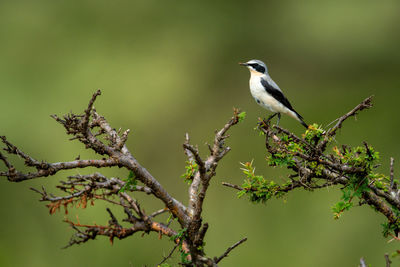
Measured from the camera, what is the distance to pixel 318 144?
13.8 ft

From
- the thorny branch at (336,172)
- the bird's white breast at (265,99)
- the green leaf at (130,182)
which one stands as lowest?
the thorny branch at (336,172)

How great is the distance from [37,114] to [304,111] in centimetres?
1028

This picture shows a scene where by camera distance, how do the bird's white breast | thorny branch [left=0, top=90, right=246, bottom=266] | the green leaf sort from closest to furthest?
thorny branch [left=0, top=90, right=246, bottom=266], the green leaf, the bird's white breast

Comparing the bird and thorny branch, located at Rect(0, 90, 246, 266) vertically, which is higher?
the bird

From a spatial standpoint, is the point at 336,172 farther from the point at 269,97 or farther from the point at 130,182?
the point at 269,97

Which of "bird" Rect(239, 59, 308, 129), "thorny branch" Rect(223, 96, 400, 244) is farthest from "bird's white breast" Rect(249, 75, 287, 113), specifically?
"thorny branch" Rect(223, 96, 400, 244)

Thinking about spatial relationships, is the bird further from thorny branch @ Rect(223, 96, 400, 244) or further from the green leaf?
the green leaf

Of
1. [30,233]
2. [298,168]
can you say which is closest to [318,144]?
[298,168]

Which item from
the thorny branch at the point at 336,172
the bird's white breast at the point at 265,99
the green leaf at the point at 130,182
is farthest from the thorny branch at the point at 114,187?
the bird's white breast at the point at 265,99

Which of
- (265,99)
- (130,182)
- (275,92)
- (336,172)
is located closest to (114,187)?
(130,182)

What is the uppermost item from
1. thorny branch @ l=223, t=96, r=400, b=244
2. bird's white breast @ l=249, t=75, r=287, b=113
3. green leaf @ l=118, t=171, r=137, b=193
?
bird's white breast @ l=249, t=75, r=287, b=113

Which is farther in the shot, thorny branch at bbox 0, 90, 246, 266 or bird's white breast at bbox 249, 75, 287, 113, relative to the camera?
bird's white breast at bbox 249, 75, 287, 113

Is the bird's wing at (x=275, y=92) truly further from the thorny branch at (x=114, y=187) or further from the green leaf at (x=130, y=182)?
the green leaf at (x=130, y=182)

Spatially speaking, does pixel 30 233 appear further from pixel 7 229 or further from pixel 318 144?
pixel 318 144
